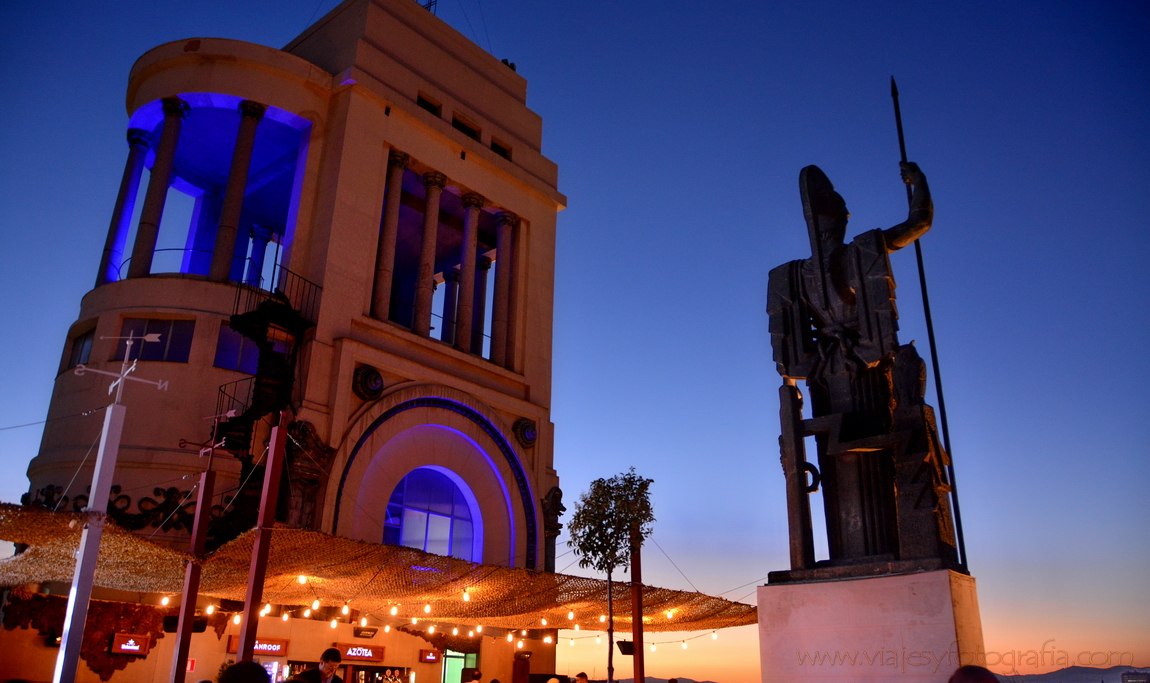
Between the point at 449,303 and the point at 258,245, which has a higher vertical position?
the point at 258,245

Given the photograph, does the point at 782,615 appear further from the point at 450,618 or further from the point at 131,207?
the point at 131,207

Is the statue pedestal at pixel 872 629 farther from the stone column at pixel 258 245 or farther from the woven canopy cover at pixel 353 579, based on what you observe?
the stone column at pixel 258 245

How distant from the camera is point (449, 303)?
27.6 m

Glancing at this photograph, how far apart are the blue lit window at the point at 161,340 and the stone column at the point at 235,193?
1.42 metres

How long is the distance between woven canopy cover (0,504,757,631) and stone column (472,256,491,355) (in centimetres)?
858

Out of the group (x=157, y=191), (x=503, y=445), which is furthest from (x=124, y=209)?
(x=503, y=445)

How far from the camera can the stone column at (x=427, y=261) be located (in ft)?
75.6

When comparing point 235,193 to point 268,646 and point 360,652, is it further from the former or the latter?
point 360,652

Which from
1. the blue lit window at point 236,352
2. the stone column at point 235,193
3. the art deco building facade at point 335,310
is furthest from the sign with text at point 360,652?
the stone column at point 235,193

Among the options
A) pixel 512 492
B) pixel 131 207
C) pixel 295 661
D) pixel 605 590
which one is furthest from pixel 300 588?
pixel 131 207

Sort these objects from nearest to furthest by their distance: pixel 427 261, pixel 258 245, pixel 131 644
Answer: pixel 131 644, pixel 427 261, pixel 258 245

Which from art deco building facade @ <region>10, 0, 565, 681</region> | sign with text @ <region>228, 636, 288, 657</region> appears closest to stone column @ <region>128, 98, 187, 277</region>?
art deco building facade @ <region>10, 0, 565, 681</region>

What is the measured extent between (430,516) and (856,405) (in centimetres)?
Answer: 1613

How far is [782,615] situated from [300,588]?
460 inches
